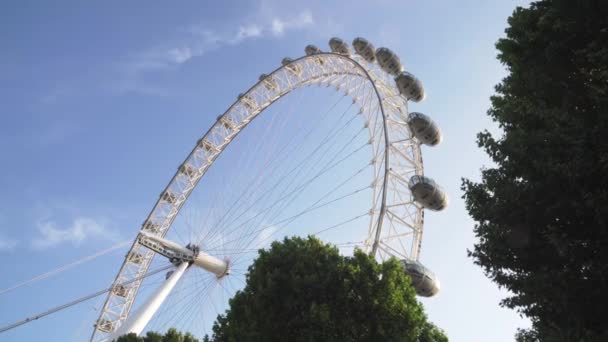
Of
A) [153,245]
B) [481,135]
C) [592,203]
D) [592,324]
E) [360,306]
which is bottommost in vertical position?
[592,324]

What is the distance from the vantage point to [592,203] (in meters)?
6.56

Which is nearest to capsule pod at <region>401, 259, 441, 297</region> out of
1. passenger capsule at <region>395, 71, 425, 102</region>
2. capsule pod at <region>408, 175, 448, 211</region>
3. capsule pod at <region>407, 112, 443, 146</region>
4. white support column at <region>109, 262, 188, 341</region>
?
capsule pod at <region>408, 175, 448, 211</region>

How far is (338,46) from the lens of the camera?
3016cm

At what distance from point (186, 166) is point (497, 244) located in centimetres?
2999

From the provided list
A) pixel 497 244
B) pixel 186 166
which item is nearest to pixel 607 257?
pixel 497 244

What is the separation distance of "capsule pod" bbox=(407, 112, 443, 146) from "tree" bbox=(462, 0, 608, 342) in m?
12.4

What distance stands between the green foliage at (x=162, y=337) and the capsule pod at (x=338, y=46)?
20020 millimetres

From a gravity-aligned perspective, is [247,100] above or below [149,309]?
above

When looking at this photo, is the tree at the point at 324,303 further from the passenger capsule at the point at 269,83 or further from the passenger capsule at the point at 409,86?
the passenger capsule at the point at 269,83

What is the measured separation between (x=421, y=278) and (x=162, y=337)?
994 centimetres

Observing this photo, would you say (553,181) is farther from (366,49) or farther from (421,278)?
→ (366,49)

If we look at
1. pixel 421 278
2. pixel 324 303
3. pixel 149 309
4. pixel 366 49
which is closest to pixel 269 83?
pixel 366 49

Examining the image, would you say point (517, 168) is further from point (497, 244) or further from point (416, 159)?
point (416, 159)

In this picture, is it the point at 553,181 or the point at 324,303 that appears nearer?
the point at 553,181
